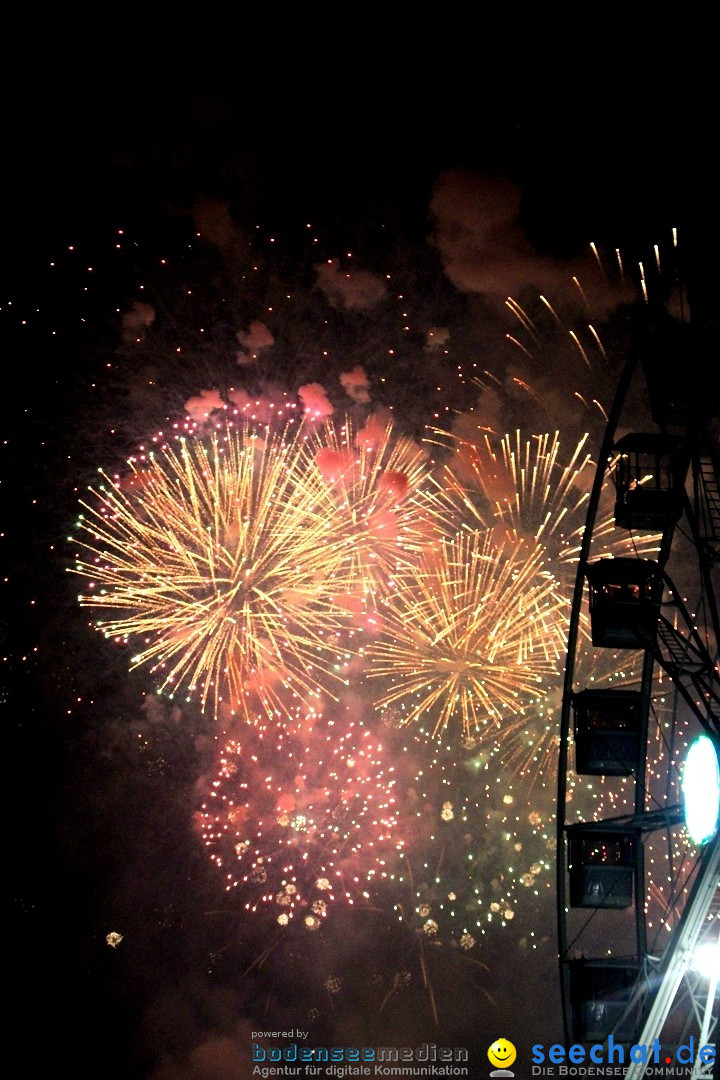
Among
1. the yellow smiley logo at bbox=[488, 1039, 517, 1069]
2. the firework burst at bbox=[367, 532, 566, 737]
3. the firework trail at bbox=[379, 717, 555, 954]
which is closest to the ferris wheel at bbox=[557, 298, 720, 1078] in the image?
the firework burst at bbox=[367, 532, 566, 737]

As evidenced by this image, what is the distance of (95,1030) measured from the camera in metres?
20.6

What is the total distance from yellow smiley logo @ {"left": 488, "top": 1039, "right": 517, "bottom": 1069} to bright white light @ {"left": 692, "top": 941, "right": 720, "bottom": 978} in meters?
11.5

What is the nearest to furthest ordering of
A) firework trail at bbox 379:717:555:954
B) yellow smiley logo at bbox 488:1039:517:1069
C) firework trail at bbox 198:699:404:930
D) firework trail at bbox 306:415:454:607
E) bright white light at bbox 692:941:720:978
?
bright white light at bbox 692:941:720:978
yellow smiley logo at bbox 488:1039:517:1069
firework trail at bbox 306:415:454:607
firework trail at bbox 198:699:404:930
firework trail at bbox 379:717:555:954

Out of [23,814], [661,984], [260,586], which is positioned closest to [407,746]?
[260,586]

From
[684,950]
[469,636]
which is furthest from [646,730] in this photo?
[469,636]

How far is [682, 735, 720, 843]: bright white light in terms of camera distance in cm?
991

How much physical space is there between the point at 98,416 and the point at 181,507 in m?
3.31

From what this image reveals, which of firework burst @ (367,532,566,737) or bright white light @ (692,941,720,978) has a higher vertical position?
firework burst @ (367,532,566,737)

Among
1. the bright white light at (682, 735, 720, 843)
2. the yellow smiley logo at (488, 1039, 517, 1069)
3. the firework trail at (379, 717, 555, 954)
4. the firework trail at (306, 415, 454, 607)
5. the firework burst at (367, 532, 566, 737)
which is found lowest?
the yellow smiley logo at (488, 1039, 517, 1069)

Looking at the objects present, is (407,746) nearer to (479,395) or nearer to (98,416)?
(479,395)

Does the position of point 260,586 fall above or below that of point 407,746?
above

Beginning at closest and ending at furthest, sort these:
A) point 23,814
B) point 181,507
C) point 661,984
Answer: point 661,984, point 181,507, point 23,814

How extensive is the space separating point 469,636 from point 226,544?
568 centimetres

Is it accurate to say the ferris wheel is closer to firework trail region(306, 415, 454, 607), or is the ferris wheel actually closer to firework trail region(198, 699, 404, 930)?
firework trail region(306, 415, 454, 607)
